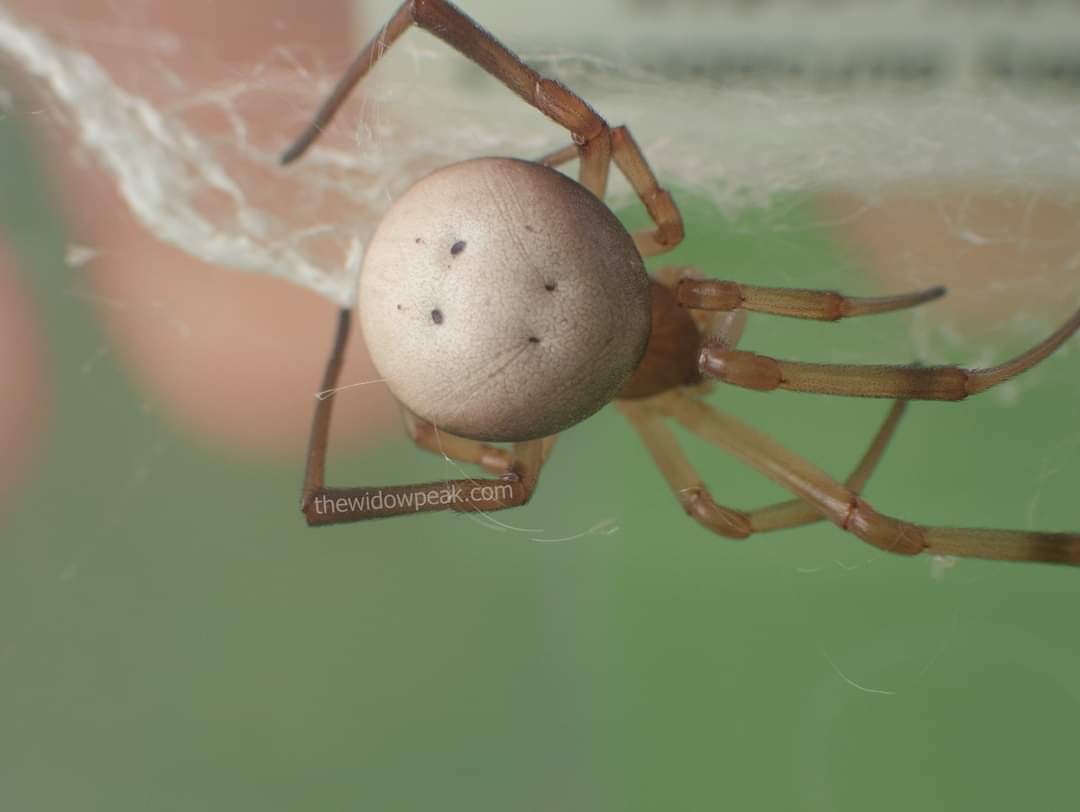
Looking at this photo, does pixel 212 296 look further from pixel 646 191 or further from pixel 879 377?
pixel 879 377

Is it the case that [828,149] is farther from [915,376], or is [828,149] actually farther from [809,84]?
[915,376]

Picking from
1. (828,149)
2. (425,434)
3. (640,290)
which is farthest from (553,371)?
(828,149)

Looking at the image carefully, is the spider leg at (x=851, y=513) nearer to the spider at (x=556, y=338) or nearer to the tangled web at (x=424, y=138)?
the spider at (x=556, y=338)

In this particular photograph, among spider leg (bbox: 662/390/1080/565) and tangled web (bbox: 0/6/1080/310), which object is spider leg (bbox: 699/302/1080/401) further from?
tangled web (bbox: 0/6/1080/310)

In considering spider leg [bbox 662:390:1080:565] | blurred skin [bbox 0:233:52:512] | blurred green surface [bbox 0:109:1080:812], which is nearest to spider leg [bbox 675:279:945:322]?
spider leg [bbox 662:390:1080:565]

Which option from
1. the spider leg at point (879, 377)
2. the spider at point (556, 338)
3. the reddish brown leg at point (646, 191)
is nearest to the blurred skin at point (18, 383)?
the spider at point (556, 338)

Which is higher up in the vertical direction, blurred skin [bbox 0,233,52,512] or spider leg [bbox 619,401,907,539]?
spider leg [bbox 619,401,907,539]
